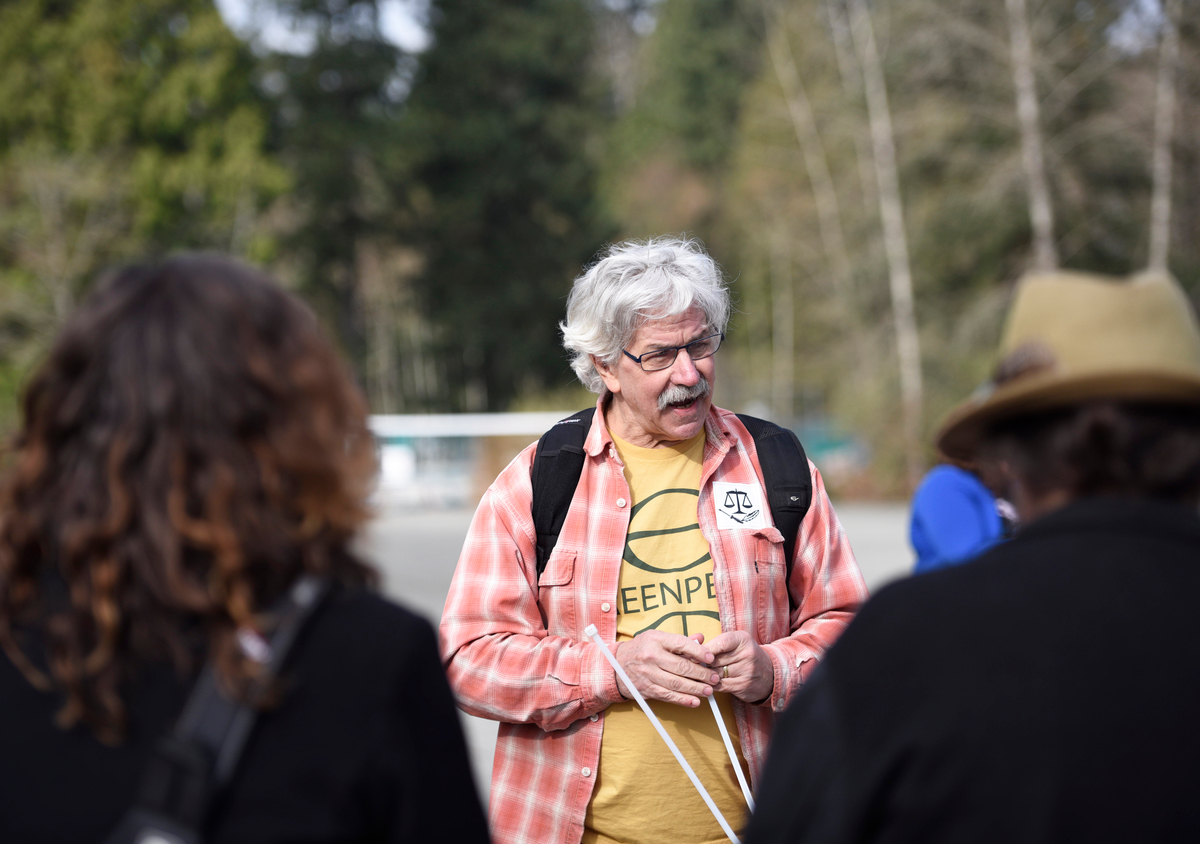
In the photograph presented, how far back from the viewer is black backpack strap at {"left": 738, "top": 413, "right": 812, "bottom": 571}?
2488 millimetres

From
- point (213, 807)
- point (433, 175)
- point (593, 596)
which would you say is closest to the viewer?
point (213, 807)

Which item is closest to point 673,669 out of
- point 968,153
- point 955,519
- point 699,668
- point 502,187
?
point 699,668

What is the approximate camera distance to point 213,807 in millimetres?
1156

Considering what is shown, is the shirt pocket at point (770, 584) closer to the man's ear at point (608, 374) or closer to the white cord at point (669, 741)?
the white cord at point (669, 741)

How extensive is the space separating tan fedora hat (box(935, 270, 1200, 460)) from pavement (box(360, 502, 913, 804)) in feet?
14.4

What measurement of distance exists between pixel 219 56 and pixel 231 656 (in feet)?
98.7

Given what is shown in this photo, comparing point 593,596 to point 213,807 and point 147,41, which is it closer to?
point 213,807

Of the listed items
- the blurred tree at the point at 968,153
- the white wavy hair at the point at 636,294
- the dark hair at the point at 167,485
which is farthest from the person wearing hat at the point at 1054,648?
the blurred tree at the point at 968,153

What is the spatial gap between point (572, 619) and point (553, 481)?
318 mm

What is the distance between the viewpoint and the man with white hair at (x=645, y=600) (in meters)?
2.31

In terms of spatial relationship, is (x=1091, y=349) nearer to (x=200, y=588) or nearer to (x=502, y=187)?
(x=200, y=588)

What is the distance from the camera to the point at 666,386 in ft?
8.48

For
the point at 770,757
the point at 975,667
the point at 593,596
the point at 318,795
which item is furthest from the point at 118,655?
the point at 593,596

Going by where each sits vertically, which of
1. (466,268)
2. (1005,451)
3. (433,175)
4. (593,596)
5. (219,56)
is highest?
(219,56)
